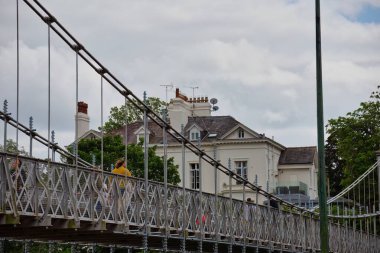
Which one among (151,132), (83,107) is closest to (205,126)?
(151,132)

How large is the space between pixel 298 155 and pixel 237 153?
6.82m

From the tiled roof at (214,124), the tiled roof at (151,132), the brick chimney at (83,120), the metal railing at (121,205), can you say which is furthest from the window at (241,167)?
the metal railing at (121,205)

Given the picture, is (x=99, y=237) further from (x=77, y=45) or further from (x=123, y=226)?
(x=77, y=45)

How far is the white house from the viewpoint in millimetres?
123000

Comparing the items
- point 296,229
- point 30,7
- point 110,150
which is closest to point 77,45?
point 30,7

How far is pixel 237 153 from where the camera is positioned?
128500 millimetres

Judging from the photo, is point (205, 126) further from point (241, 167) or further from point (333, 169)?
point (333, 169)

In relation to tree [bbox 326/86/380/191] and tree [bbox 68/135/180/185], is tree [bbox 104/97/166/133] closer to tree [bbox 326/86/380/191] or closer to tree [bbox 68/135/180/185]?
tree [bbox 326/86/380/191]

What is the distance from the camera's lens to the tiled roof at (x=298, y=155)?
13188cm

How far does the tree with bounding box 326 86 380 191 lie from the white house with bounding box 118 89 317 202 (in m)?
7.62

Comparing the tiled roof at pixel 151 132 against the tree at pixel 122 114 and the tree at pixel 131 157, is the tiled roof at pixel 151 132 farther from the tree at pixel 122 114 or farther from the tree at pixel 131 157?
the tree at pixel 131 157

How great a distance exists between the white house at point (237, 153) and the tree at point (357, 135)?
25.0 ft

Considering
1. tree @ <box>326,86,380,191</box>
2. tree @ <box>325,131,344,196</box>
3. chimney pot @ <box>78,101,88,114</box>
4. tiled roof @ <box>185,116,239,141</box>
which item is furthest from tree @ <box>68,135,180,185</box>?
tree @ <box>325,131,344,196</box>

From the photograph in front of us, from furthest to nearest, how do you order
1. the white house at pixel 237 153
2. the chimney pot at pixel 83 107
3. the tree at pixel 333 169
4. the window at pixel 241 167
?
the tree at pixel 333 169 < the window at pixel 241 167 < the white house at pixel 237 153 < the chimney pot at pixel 83 107
